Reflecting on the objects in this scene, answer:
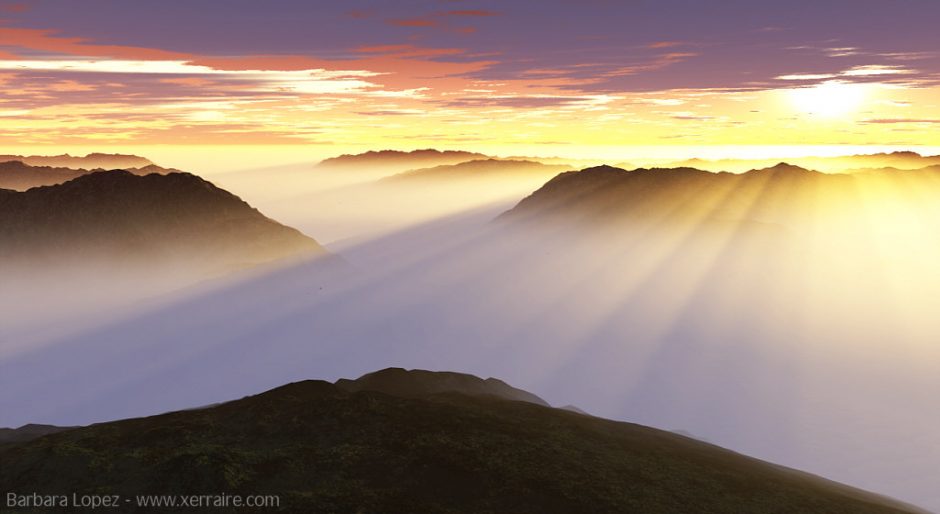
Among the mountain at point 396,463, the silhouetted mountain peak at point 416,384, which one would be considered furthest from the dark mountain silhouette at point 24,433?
the silhouetted mountain peak at point 416,384

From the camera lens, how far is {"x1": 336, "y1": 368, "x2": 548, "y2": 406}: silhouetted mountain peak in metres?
78.0

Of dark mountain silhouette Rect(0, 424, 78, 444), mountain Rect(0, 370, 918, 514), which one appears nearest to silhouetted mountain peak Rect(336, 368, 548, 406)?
mountain Rect(0, 370, 918, 514)

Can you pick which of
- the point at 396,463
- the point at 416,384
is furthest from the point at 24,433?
the point at 396,463

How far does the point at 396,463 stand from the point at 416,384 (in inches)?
1422

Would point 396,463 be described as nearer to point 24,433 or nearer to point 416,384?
point 416,384

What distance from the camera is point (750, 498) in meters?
47.7

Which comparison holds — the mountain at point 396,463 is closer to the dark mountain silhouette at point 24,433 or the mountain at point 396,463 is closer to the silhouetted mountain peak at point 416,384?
the dark mountain silhouette at point 24,433

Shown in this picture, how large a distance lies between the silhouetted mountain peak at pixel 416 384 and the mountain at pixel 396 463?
1744cm

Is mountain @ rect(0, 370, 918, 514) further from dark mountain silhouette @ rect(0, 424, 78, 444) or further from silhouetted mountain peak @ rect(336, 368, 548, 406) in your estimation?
silhouetted mountain peak @ rect(336, 368, 548, 406)

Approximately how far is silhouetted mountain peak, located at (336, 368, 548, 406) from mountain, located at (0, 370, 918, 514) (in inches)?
687

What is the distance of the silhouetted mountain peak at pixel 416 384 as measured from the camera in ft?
256

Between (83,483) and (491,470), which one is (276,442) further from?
(491,470)

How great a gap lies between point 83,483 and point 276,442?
12.5 metres

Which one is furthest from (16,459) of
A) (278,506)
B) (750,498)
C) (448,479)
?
(750,498)
